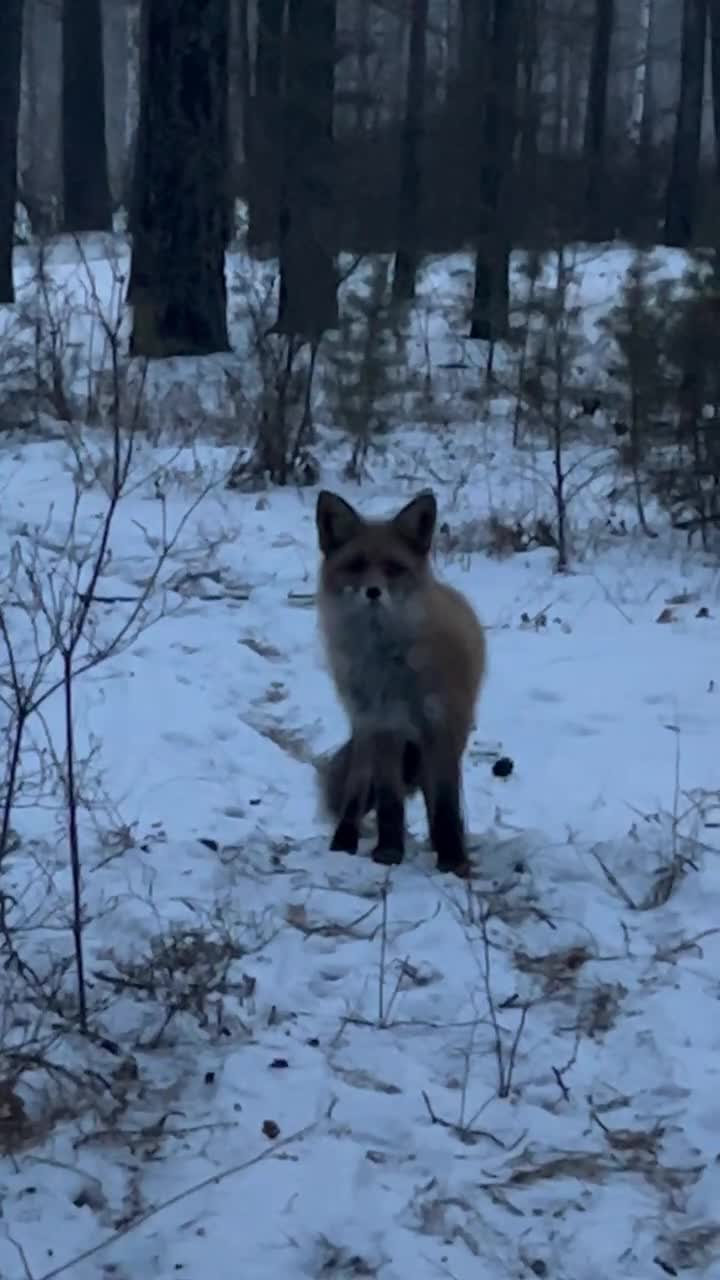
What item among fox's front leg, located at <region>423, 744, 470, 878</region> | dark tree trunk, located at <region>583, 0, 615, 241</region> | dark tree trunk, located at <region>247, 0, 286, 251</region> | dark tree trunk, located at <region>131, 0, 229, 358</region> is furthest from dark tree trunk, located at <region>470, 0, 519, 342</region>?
fox's front leg, located at <region>423, 744, 470, 878</region>

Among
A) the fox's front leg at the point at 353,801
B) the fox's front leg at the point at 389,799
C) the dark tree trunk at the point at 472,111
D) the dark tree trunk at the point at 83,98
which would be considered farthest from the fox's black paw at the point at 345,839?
the dark tree trunk at the point at 83,98

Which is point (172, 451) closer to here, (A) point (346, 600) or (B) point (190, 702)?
(B) point (190, 702)

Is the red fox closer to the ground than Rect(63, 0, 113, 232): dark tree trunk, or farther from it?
closer to the ground

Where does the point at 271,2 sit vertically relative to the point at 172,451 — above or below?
above

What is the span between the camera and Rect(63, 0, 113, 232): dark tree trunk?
1080 inches

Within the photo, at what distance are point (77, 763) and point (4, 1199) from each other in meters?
2.95

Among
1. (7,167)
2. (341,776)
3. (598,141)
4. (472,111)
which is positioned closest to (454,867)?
(341,776)

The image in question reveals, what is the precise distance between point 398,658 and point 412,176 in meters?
16.7

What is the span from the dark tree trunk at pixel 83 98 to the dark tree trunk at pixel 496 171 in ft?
29.5

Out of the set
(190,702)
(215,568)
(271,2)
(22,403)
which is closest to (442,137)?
(271,2)

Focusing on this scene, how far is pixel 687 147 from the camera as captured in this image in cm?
2650

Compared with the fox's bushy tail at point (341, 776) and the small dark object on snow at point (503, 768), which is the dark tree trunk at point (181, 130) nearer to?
the small dark object on snow at point (503, 768)

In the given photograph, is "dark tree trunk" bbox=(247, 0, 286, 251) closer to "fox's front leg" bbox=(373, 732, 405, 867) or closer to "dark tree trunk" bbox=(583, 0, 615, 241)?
"dark tree trunk" bbox=(583, 0, 615, 241)

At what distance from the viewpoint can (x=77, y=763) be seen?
21.1 ft
